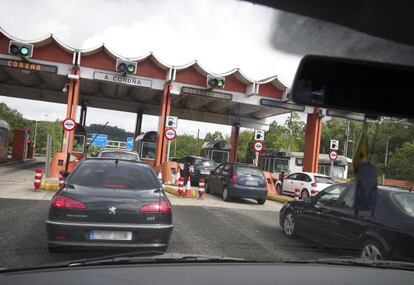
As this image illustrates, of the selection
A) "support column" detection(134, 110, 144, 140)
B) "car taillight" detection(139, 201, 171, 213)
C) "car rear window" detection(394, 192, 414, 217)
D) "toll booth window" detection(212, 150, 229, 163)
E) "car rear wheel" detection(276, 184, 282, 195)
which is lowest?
"car rear wheel" detection(276, 184, 282, 195)

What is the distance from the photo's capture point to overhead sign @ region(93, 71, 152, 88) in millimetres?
19528

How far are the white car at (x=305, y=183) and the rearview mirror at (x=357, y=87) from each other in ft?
59.7

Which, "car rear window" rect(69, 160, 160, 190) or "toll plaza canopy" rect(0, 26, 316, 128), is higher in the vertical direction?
"toll plaza canopy" rect(0, 26, 316, 128)

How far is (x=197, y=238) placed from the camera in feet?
27.0

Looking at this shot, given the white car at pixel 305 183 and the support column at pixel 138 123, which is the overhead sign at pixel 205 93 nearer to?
the white car at pixel 305 183

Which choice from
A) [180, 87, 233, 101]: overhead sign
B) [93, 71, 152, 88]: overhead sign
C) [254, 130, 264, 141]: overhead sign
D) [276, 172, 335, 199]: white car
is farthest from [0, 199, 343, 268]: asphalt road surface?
[254, 130, 264, 141]: overhead sign

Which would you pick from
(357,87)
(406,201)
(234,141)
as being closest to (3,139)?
(234,141)

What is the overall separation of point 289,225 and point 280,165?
2376 cm

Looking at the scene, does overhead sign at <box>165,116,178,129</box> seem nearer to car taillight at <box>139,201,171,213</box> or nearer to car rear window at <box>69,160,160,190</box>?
car rear window at <box>69,160,160,190</box>

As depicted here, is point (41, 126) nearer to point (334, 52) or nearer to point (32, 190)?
point (32, 190)

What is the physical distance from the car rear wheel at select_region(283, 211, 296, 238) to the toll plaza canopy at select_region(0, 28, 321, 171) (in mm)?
6664

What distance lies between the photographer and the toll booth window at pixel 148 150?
99.7 feet

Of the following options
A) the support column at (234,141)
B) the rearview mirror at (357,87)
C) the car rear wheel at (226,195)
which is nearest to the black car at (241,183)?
the car rear wheel at (226,195)

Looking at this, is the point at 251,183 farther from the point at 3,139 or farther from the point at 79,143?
the point at 3,139
